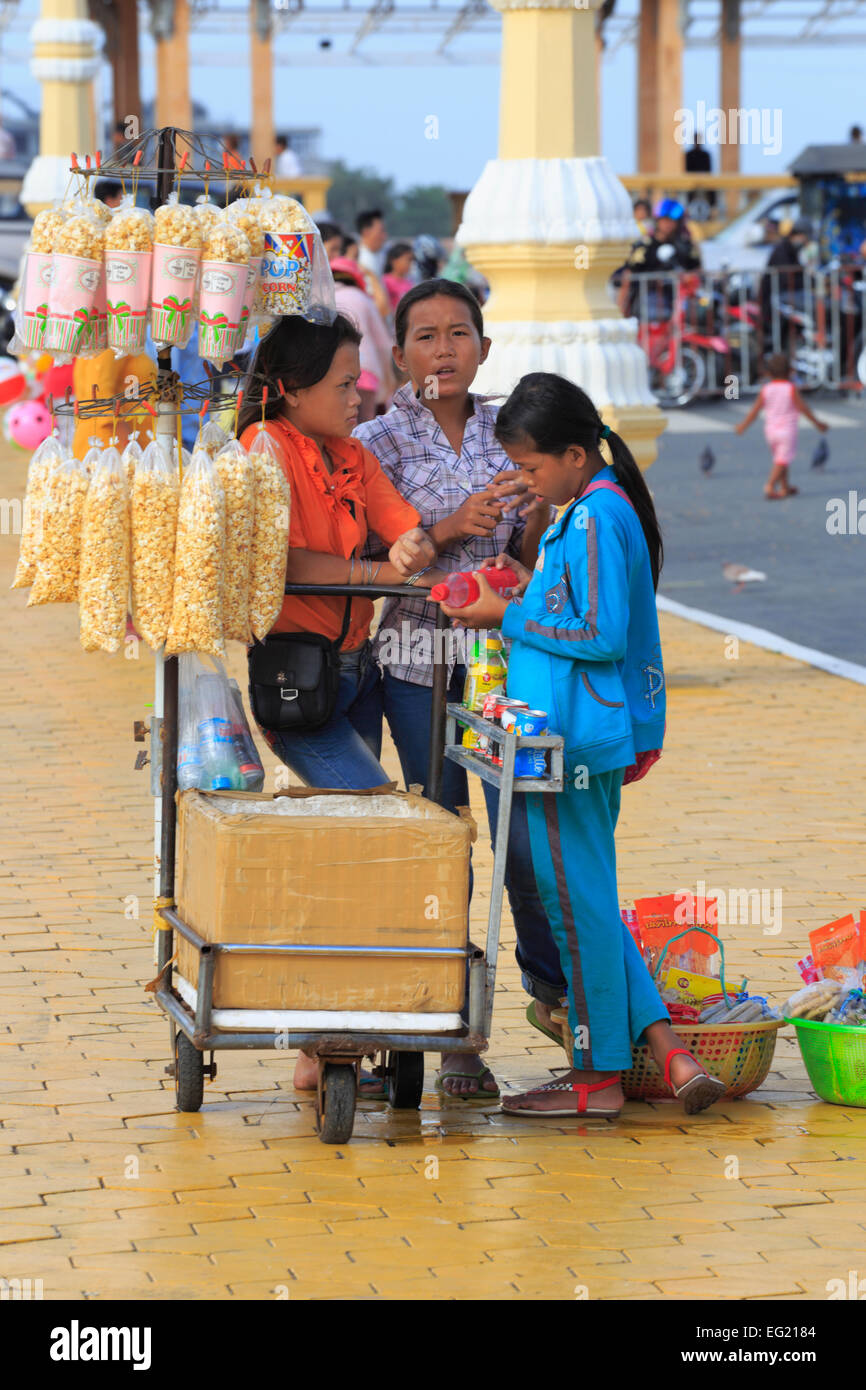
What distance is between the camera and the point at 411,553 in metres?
4.95

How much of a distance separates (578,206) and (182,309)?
5721 mm

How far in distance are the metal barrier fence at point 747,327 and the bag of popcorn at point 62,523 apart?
1934 centimetres

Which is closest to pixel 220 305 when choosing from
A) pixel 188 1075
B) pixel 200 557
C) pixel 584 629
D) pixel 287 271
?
pixel 287 271

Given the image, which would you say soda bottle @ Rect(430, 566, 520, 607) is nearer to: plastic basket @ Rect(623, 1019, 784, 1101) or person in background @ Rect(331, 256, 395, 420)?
plastic basket @ Rect(623, 1019, 784, 1101)

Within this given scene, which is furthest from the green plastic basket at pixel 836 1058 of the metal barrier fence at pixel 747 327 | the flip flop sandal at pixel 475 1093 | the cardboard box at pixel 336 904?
the metal barrier fence at pixel 747 327

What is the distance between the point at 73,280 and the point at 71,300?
0.04m

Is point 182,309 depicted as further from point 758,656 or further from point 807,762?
point 758,656

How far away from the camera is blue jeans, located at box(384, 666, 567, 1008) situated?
505 cm

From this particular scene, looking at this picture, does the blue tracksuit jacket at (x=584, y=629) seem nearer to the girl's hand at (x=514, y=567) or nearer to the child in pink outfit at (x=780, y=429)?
the girl's hand at (x=514, y=567)

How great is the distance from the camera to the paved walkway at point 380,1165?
13.5 feet

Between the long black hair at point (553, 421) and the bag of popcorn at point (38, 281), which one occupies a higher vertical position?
the bag of popcorn at point (38, 281)

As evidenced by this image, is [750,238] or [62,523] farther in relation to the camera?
[750,238]

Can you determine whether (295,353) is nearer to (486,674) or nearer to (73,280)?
(73,280)
